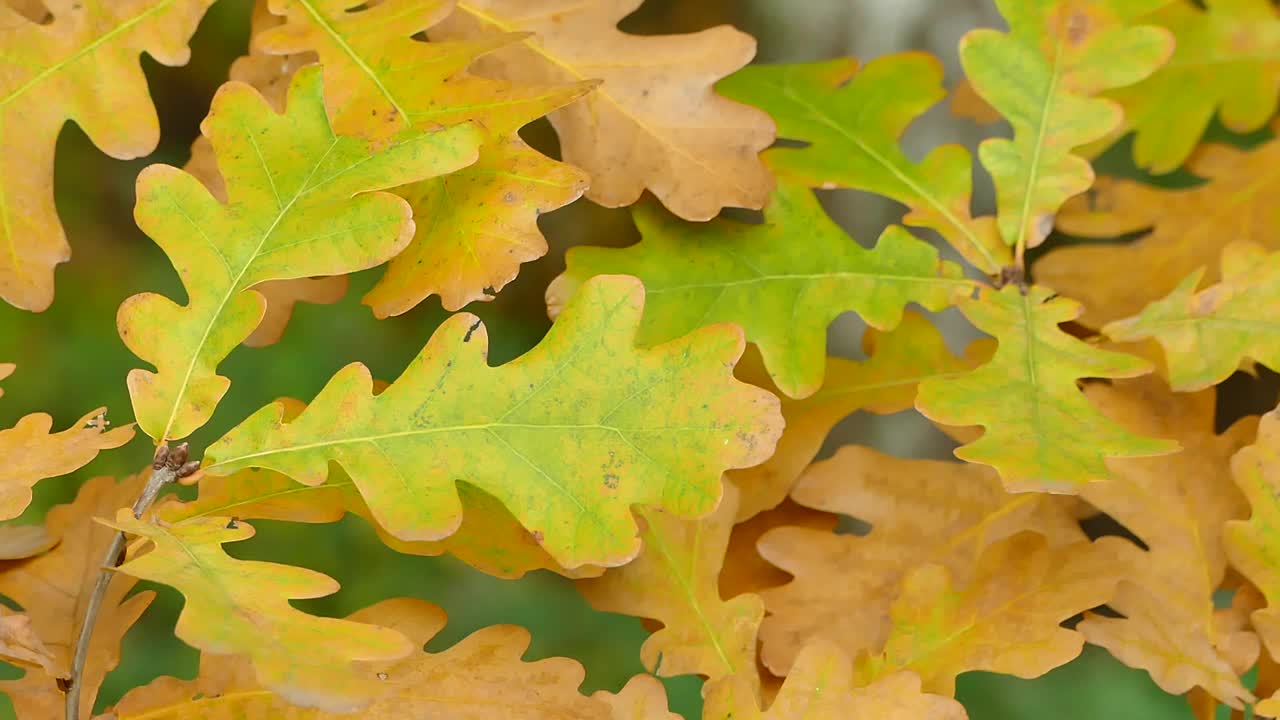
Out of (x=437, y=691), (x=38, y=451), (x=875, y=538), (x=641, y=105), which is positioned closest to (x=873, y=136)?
(x=641, y=105)

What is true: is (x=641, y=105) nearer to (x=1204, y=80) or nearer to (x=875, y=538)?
(x=875, y=538)

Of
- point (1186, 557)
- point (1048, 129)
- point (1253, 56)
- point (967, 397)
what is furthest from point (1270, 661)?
point (1253, 56)

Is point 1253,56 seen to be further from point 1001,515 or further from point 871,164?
point 1001,515

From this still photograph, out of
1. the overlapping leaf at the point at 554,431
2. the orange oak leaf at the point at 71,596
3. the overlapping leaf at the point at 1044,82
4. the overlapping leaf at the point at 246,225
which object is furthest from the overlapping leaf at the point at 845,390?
the orange oak leaf at the point at 71,596

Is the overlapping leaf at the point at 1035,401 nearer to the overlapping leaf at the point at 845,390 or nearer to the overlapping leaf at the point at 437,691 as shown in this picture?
the overlapping leaf at the point at 845,390

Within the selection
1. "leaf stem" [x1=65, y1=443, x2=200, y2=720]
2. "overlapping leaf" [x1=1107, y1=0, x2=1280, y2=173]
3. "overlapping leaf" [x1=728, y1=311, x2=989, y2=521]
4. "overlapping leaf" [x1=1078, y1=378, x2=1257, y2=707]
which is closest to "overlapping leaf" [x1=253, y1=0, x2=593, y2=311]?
"leaf stem" [x1=65, y1=443, x2=200, y2=720]

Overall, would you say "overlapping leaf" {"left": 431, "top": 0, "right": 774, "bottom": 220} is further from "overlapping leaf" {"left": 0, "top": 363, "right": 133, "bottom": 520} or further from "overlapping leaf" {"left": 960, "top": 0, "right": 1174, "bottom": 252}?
"overlapping leaf" {"left": 0, "top": 363, "right": 133, "bottom": 520}
